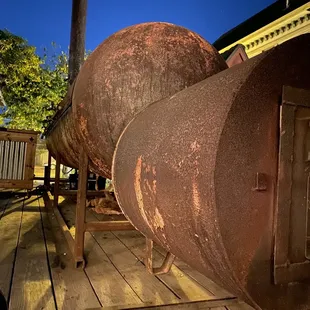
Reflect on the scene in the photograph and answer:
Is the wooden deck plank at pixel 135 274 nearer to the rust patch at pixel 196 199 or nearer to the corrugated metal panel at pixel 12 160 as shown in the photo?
the rust patch at pixel 196 199

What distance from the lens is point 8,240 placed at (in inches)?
116

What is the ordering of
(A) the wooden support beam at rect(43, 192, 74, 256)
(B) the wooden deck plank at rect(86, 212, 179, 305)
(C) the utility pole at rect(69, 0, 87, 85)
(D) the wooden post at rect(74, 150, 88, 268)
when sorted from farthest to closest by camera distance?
1. (C) the utility pole at rect(69, 0, 87, 85)
2. (A) the wooden support beam at rect(43, 192, 74, 256)
3. (D) the wooden post at rect(74, 150, 88, 268)
4. (B) the wooden deck plank at rect(86, 212, 179, 305)

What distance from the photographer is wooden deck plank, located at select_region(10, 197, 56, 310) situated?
1.70 m

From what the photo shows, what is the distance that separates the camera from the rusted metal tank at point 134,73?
168cm

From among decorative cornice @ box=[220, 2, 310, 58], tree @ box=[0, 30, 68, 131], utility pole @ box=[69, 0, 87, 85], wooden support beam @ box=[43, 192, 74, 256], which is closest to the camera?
wooden support beam @ box=[43, 192, 74, 256]

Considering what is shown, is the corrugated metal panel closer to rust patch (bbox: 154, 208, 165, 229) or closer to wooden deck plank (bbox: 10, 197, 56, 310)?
wooden deck plank (bbox: 10, 197, 56, 310)

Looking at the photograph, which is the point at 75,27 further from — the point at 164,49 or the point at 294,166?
the point at 294,166

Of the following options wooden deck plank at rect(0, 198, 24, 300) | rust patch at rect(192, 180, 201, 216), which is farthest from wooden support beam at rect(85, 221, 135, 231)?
rust patch at rect(192, 180, 201, 216)

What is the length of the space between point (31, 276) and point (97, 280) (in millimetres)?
446

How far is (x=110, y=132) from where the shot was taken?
5.77ft

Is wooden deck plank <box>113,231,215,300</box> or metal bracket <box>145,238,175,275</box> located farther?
metal bracket <box>145,238,175,275</box>

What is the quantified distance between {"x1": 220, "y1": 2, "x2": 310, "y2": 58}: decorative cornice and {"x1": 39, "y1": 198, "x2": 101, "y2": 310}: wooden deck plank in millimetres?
6938

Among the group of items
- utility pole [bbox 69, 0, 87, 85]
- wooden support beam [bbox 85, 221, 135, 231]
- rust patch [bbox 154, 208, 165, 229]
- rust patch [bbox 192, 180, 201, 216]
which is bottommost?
wooden support beam [bbox 85, 221, 135, 231]

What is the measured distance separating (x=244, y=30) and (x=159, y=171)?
9820 mm
